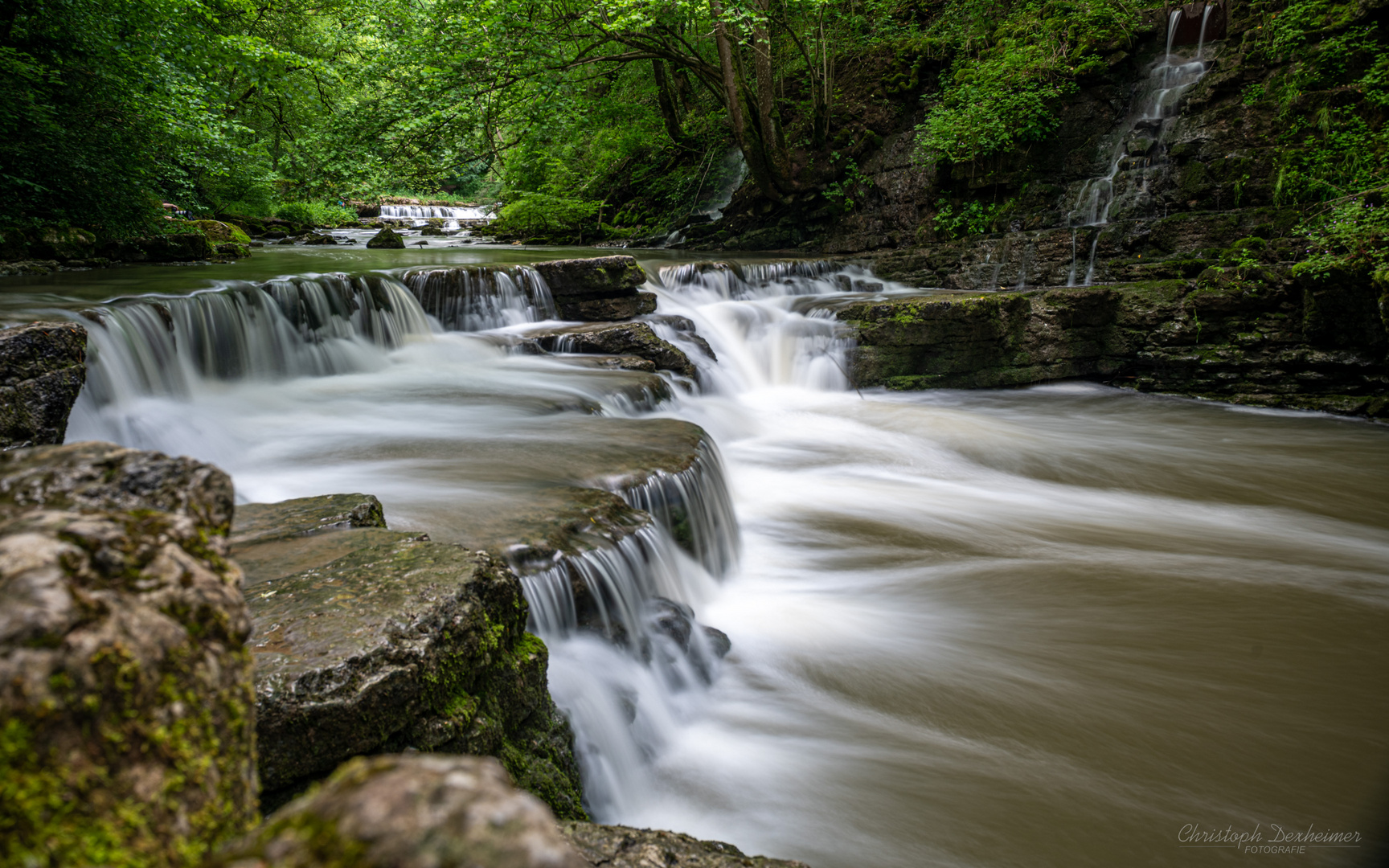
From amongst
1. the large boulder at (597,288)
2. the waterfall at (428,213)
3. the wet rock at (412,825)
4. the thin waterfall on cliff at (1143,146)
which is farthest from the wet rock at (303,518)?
the waterfall at (428,213)

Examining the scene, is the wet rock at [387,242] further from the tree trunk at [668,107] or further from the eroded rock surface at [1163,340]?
the eroded rock surface at [1163,340]

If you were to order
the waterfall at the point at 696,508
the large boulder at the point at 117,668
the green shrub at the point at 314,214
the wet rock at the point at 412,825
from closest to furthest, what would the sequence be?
the wet rock at the point at 412,825 < the large boulder at the point at 117,668 < the waterfall at the point at 696,508 < the green shrub at the point at 314,214

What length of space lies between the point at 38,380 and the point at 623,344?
5.20 metres

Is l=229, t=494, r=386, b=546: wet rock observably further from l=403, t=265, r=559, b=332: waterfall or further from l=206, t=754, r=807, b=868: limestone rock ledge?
l=403, t=265, r=559, b=332: waterfall

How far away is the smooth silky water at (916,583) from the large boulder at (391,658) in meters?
0.56

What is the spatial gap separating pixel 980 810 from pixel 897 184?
12.6 metres

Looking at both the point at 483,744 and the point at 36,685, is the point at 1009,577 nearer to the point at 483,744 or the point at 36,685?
the point at 483,744

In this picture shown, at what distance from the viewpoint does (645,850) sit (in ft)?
5.90

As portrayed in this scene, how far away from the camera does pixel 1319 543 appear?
5230mm

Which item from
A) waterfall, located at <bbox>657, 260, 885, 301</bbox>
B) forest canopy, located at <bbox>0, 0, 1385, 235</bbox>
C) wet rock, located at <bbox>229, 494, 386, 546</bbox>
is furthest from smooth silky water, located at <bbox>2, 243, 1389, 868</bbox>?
waterfall, located at <bbox>657, 260, 885, 301</bbox>

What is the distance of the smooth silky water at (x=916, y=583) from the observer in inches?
Answer: 112

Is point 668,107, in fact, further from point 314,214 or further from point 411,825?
point 411,825

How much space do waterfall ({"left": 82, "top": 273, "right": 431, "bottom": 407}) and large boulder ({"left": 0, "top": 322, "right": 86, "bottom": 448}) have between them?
1593mm

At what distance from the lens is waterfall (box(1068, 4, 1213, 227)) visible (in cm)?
1096
